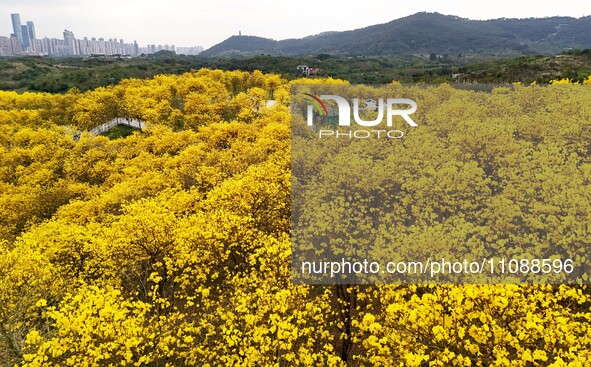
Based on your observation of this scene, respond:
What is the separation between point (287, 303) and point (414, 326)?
20.0ft

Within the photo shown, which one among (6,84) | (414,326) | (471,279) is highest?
(6,84)

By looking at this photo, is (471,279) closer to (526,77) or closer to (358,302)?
(358,302)

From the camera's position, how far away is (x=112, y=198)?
44031 mm

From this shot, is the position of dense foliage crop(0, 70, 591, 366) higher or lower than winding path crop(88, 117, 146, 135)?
lower

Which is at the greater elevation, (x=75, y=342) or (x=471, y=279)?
(x=471, y=279)

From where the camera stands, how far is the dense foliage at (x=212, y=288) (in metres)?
15.7

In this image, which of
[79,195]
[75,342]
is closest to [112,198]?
[79,195]

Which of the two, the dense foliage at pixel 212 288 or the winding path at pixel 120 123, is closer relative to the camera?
the dense foliage at pixel 212 288

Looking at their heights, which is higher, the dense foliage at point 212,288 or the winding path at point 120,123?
the winding path at point 120,123

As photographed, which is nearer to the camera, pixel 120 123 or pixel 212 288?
pixel 212 288

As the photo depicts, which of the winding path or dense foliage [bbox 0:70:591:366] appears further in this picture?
the winding path

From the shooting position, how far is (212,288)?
28234 millimetres

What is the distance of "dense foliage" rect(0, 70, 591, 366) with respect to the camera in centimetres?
1571

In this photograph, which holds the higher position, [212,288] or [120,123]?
[120,123]
